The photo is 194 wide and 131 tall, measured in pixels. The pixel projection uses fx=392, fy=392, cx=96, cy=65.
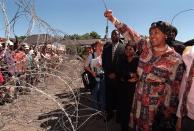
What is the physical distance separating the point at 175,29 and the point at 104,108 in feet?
9.51

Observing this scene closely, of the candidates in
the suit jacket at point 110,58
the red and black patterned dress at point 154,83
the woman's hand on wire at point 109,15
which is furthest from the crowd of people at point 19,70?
the suit jacket at point 110,58

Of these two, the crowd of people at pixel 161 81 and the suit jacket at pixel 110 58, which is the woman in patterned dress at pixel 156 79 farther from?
the suit jacket at pixel 110 58

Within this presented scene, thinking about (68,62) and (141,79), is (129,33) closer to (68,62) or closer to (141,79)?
(141,79)

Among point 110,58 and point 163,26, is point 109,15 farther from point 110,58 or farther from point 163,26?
point 110,58

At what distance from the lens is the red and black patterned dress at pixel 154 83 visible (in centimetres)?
419

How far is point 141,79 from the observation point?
14.6ft

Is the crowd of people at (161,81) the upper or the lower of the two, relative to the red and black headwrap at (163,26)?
lower

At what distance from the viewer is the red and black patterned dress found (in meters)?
4.19

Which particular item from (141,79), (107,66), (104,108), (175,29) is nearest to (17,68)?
(141,79)

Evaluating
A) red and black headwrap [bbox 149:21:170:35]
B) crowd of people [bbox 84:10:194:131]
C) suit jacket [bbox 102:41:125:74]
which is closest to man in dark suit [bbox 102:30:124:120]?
suit jacket [bbox 102:41:125:74]

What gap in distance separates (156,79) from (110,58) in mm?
2568

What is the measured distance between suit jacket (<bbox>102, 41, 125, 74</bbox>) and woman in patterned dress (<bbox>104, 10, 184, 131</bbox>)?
212cm

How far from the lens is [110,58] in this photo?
6.80 meters

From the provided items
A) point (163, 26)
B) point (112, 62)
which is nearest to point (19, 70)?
point (163, 26)
